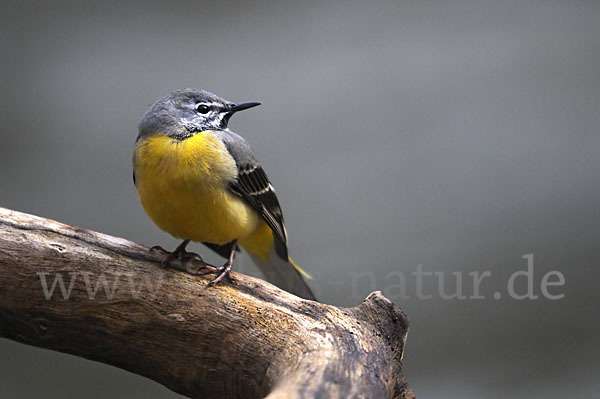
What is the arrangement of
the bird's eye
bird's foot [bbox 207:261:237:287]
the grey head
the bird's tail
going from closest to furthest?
1. bird's foot [bbox 207:261:237:287]
2. the grey head
3. the bird's eye
4. the bird's tail

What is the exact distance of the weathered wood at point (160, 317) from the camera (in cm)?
214

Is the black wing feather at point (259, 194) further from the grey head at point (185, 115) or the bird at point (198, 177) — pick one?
the grey head at point (185, 115)

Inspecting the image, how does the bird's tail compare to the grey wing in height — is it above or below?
below

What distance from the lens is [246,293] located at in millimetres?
2312

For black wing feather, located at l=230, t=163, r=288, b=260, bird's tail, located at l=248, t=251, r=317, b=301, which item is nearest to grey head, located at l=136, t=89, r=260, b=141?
black wing feather, located at l=230, t=163, r=288, b=260

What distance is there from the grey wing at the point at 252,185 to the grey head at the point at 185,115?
94 millimetres

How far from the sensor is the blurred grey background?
4.21 meters

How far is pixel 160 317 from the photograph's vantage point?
224 centimetres

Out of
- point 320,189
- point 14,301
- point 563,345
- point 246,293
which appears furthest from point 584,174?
point 14,301

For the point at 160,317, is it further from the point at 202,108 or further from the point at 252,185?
the point at 202,108

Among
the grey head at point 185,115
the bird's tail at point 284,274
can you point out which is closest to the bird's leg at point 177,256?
the grey head at point 185,115

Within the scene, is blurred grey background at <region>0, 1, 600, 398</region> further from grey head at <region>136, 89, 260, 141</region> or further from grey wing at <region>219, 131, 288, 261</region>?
grey head at <region>136, 89, 260, 141</region>

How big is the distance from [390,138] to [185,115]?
2086 mm

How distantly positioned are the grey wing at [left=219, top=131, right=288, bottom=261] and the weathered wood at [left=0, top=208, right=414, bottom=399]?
40 centimetres
